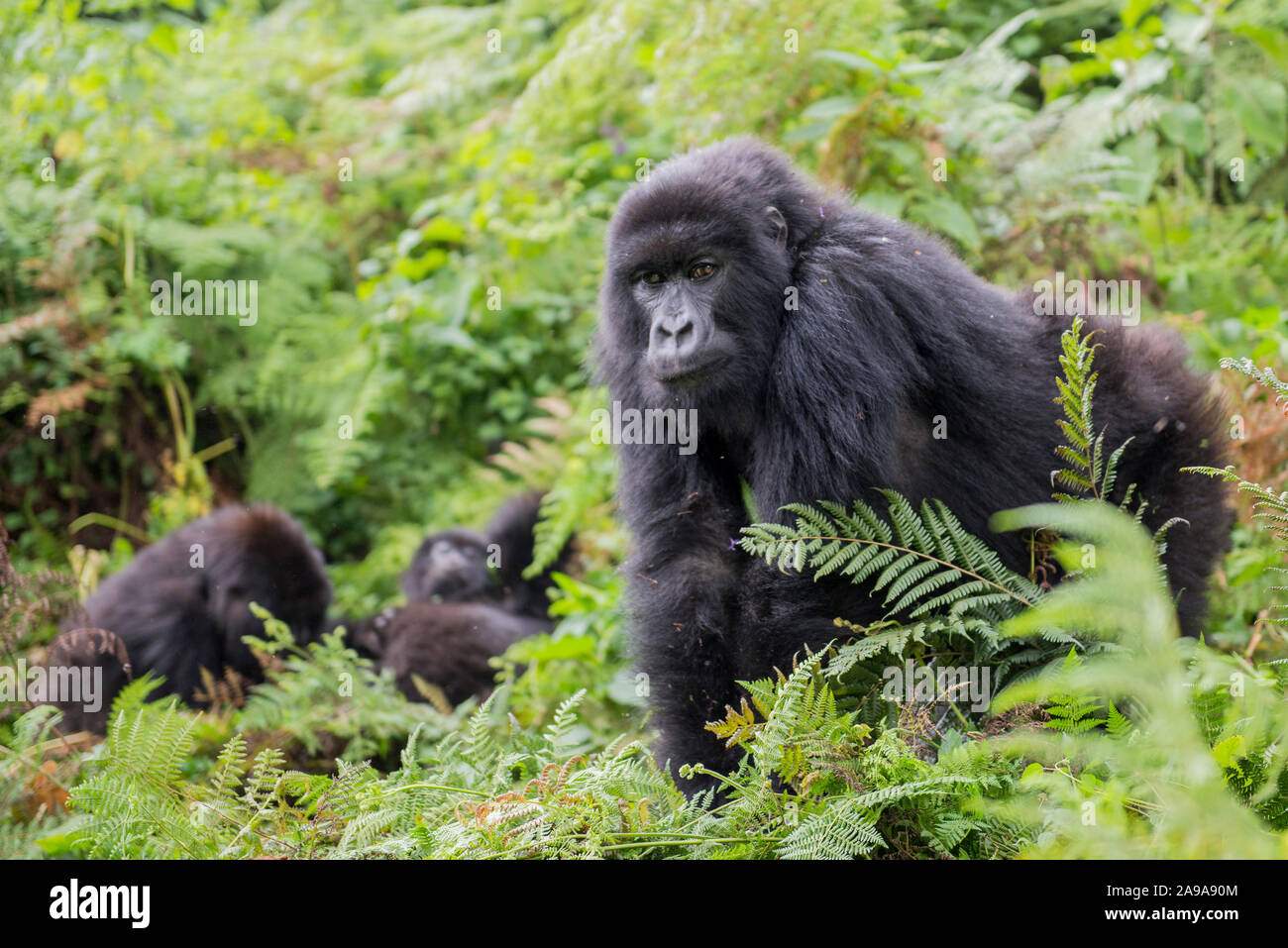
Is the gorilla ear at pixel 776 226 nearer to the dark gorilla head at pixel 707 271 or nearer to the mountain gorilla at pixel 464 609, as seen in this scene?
the dark gorilla head at pixel 707 271

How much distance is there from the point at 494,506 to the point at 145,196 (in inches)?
133

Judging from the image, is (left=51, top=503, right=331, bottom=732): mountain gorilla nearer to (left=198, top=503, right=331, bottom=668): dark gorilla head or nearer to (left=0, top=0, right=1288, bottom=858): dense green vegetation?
(left=198, top=503, right=331, bottom=668): dark gorilla head

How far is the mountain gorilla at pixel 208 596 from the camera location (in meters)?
6.02

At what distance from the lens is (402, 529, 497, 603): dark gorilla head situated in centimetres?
696

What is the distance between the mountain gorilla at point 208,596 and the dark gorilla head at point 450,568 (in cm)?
72

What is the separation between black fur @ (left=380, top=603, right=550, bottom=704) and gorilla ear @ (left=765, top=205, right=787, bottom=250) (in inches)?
111

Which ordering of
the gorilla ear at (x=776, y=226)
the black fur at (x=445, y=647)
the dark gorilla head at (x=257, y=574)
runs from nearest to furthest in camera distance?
the gorilla ear at (x=776, y=226), the black fur at (x=445, y=647), the dark gorilla head at (x=257, y=574)

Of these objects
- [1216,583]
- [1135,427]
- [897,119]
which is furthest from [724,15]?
[1216,583]

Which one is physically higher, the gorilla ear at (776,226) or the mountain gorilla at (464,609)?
the gorilla ear at (776,226)

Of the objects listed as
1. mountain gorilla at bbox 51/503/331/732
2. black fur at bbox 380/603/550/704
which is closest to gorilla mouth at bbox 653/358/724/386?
black fur at bbox 380/603/550/704

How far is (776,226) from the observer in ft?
12.6

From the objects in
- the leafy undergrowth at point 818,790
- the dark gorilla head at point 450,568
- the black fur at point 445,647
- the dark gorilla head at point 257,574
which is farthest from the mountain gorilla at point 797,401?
the dark gorilla head at point 450,568
